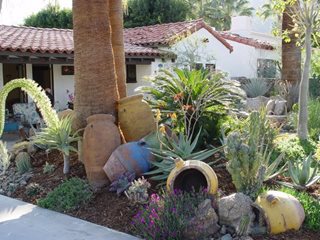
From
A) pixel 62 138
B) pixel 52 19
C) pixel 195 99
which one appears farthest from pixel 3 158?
pixel 52 19

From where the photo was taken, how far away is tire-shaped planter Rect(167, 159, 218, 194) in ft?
18.6

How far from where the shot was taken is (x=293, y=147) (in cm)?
871

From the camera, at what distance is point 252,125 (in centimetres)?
634

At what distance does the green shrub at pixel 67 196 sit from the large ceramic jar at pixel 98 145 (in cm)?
23

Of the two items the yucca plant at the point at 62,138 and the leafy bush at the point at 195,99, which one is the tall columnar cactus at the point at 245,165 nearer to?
the leafy bush at the point at 195,99

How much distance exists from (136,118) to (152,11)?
87.9 feet

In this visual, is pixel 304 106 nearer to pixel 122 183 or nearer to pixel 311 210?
pixel 311 210

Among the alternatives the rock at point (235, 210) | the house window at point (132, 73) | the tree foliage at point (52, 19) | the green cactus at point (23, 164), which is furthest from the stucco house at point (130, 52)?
the tree foliage at point (52, 19)

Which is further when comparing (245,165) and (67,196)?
(67,196)

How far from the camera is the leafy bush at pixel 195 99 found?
7.93 metres

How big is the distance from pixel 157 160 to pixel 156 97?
1.85 metres

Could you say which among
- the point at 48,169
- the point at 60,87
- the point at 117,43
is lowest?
the point at 48,169

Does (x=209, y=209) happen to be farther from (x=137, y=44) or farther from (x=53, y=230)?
(x=137, y=44)

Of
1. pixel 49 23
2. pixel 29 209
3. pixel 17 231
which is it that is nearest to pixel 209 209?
pixel 17 231
